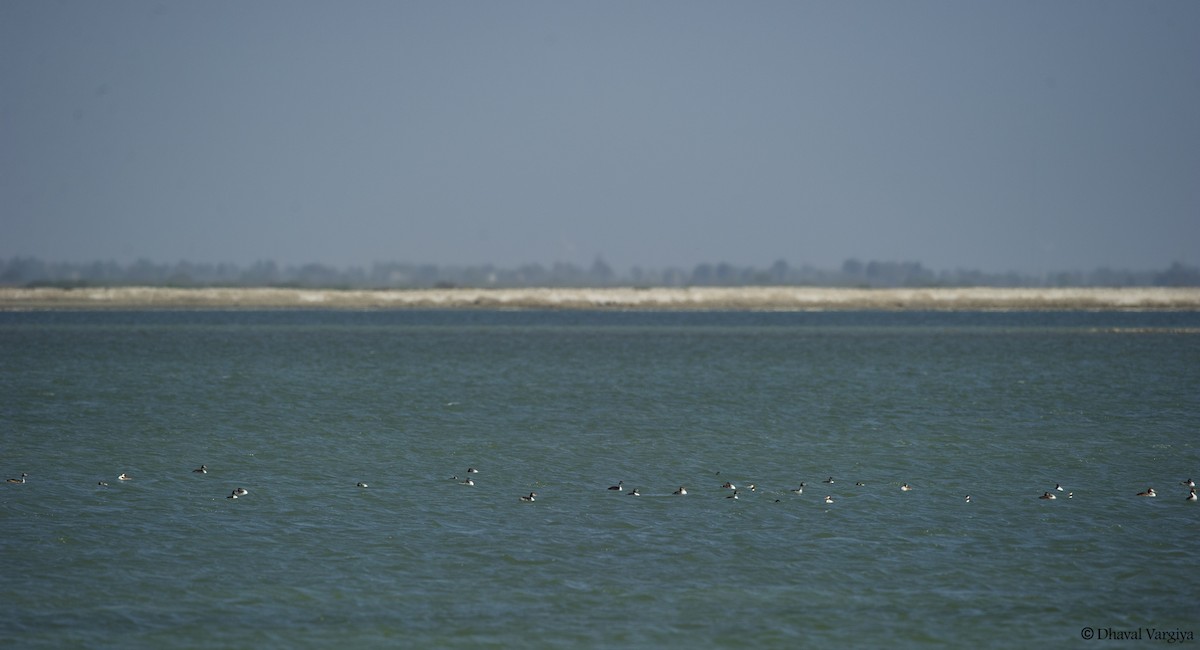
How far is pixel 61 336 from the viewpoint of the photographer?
279ft

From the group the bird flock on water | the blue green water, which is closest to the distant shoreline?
the blue green water

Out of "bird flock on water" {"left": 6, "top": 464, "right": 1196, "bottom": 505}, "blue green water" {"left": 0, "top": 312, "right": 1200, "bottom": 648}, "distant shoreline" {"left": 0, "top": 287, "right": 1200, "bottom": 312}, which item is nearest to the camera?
"blue green water" {"left": 0, "top": 312, "right": 1200, "bottom": 648}

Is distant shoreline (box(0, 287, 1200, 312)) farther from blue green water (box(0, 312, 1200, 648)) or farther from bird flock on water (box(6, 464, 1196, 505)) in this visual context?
bird flock on water (box(6, 464, 1196, 505))

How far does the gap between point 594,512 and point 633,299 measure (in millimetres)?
133934

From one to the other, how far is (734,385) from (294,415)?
1916 centimetres

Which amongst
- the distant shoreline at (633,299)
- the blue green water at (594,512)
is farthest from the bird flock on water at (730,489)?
the distant shoreline at (633,299)

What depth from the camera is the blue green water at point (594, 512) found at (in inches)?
586

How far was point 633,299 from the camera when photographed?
154750mm

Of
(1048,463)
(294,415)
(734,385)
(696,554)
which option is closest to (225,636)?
(696,554)

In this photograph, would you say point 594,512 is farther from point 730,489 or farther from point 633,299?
point 633,299

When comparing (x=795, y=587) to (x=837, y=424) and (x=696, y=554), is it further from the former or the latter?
(x=837, y=424)

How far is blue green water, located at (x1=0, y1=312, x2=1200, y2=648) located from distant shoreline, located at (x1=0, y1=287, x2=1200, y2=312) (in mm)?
102013

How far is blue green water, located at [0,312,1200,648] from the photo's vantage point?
14.9 meters

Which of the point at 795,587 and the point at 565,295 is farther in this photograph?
the point at 565,295
